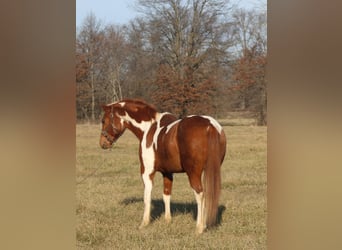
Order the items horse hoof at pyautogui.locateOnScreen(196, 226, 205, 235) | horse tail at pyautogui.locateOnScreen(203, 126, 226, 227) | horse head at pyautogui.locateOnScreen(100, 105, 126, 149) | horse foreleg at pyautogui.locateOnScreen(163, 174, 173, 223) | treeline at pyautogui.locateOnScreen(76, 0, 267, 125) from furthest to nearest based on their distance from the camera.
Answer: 1. treeline at pyautogui.locateOnScreen(76, 0, 267, 125)
2. horse head at pyautogui.locateOnScreen(100, 105, 126, 149)
3. horse foreleg at pyautogui.locateOnScreen(163, 174, 173, 223)
4. horse hoof at pyautogui.locateOnScreen(196, 226, 205, 235)
5. horse tail at pyautogui.locateOnScreen(203, 126, 226, 227)

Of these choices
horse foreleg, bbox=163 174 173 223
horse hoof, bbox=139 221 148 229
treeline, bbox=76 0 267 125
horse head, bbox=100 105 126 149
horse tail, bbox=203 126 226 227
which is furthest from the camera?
treeline, bbox=76 0 267 125

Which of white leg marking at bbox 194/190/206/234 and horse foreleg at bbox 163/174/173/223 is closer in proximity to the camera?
white leg marking at bbox 194/190/206/234

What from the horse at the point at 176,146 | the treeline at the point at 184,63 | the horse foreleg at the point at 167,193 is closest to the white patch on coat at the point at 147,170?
the horse at the point at 176,146

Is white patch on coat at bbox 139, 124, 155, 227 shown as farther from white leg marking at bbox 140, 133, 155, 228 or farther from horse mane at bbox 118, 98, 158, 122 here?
horse mane at bbox 118, 98, 158, 122

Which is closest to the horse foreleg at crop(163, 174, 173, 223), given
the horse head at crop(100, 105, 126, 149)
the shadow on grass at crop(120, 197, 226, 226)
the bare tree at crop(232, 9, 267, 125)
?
the shadow on grass at crop(120, 197, 226, 226)

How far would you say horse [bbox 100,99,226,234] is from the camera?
90.2 inches

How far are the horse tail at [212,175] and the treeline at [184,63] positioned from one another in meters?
2.15

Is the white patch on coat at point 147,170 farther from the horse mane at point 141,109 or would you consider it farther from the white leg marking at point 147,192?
the horse mane at point 141,109

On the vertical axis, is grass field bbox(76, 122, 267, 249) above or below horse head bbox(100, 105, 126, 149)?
below

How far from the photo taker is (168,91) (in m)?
5.22

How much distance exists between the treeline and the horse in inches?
58.3
